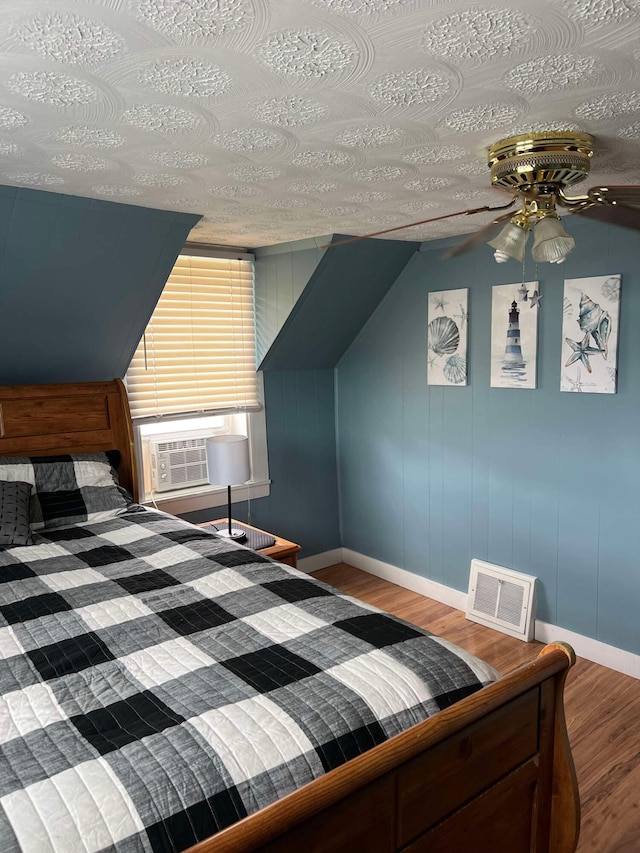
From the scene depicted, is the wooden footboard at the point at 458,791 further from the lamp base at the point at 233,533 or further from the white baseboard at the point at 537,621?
the lamp base at the point at 233,533

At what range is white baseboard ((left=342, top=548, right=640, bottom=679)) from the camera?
3136 mm

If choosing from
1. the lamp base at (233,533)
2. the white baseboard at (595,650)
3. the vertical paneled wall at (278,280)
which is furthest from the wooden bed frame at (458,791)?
the vertical paneled wall at (278,280)

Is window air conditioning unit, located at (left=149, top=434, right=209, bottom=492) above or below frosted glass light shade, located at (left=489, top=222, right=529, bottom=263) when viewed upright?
below

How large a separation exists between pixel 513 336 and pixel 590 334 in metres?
0.43

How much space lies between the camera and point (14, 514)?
104 inches

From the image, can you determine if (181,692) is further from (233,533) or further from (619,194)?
(233,533)

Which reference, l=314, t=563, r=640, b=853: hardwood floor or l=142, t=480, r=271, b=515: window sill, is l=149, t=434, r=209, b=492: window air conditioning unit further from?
l=314, t=563, r=640, b=853: hardwood floor

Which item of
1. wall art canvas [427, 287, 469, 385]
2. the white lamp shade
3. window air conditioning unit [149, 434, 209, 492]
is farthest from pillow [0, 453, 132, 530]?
wall art canvas [427, 287, 469, 385]

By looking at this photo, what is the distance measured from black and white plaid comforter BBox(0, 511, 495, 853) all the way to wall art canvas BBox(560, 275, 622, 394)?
1.77 metres

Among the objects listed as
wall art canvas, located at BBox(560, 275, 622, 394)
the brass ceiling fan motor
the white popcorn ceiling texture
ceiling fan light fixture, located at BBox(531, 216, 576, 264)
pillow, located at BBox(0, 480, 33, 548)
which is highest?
the white popcorn ceiling texture

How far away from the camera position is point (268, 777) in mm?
1268

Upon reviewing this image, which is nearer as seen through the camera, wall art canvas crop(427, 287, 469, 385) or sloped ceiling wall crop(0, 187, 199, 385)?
sloped ceiling wall crop(0, 187, 199, 385)

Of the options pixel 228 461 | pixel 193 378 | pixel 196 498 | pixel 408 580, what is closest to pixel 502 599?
pixel 408 580

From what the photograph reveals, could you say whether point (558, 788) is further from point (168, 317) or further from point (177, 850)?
point (168, 317)
